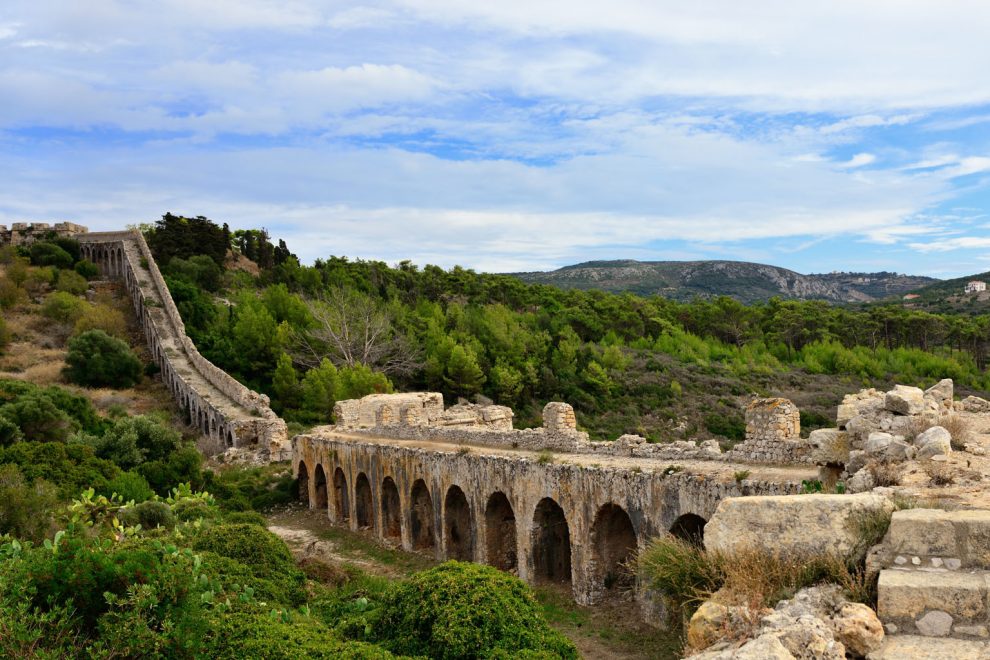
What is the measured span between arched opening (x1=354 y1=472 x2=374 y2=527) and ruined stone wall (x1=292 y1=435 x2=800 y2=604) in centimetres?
3

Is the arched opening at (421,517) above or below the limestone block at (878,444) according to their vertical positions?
below

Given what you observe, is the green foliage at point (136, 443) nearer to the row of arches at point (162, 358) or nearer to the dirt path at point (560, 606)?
the dirt path at point (560, 606)

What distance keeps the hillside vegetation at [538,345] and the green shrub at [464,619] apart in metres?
26.0

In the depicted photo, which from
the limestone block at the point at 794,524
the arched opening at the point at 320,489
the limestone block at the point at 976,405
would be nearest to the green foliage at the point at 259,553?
the limestone block at the point at 794,524

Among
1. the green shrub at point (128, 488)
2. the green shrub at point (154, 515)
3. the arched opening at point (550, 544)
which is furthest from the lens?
the green shrub at point (128, 488)

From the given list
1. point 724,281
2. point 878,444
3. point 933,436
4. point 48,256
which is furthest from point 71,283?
point 724,281

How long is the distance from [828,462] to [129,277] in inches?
2151

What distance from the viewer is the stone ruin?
58469mm

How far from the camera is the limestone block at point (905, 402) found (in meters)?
8.84

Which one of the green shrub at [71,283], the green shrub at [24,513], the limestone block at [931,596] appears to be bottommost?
the green shrub at [24,513]

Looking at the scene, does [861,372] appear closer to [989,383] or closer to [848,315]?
[989,383]

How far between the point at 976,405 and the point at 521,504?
8.83m

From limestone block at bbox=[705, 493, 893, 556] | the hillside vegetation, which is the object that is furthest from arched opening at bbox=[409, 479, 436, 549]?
the hillside vegetation

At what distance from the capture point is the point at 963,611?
169 inches
